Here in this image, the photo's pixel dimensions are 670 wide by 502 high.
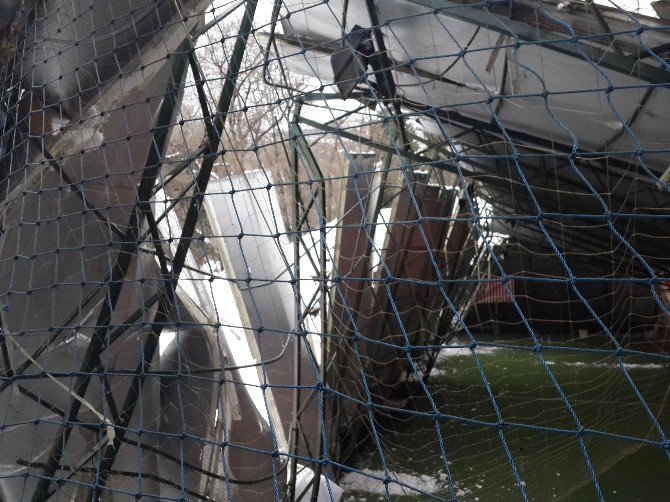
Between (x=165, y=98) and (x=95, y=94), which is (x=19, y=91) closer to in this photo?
(x=95, y=94)

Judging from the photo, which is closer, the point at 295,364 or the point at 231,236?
the point at 231,236

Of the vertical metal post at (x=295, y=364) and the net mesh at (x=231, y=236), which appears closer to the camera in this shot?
the net mesh at (x=231, y=236)

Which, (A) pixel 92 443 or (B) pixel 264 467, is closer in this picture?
(A) pixel 92 443

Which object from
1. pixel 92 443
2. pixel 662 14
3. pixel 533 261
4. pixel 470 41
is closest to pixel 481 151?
pixel 470 41

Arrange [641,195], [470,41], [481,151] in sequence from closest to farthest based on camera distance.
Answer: [470,41], [641,195], [481,151]

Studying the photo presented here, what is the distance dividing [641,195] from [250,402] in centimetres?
388

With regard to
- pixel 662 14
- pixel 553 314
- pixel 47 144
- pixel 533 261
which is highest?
pixel 662 14

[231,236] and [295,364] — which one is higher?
[231,236]

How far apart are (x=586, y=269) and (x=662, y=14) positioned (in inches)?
298

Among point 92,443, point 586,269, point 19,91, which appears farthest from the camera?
point 586,269

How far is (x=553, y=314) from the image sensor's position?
413 inches

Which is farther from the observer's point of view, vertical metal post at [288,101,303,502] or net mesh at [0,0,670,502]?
vertical metal post at [288,101,303,502]

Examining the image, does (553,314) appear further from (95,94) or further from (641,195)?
(95,94)

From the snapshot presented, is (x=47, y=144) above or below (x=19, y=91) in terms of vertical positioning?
below
